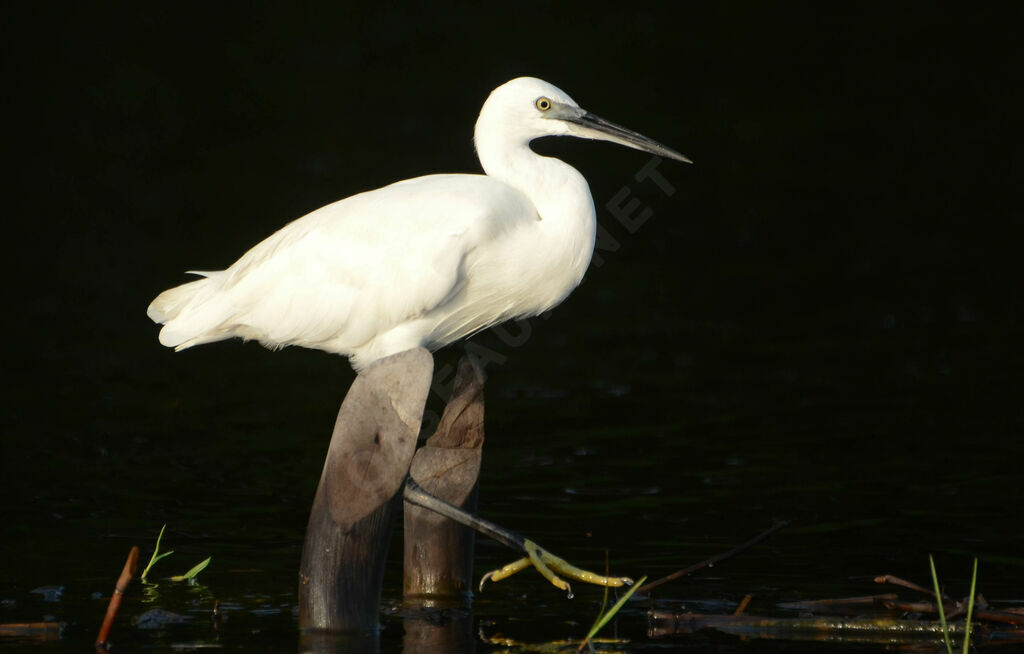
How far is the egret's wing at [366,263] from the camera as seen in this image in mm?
7391

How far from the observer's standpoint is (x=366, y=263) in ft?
24.9

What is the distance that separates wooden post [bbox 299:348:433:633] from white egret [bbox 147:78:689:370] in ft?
3.87

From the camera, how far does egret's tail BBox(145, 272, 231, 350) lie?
7773 mm

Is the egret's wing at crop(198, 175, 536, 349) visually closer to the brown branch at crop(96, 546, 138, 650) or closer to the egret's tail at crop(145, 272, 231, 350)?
the egret's tail at crop(145, 272, 231, 350)

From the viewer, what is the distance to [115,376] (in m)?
12.5

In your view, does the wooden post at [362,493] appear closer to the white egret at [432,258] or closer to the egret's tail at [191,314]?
the white egret at [432,258]

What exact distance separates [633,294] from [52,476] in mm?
6479

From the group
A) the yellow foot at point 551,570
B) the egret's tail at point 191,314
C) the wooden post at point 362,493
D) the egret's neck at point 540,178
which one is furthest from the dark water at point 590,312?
the egret's neck at point 540,178

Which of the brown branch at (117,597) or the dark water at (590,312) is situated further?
the dark water at (590,312)

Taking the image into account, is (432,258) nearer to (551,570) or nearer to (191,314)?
(191,314)

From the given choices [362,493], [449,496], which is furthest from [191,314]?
[362,493]

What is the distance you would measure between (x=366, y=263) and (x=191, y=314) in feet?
3.09

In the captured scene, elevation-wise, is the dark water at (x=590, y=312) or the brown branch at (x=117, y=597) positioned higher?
the dark water at (x=590, y=312)

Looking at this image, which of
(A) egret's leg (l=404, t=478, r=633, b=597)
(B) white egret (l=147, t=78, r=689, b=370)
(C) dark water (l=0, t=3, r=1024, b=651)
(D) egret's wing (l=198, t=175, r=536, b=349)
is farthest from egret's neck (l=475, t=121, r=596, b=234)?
(C) dark water (l=0, t=3, r=1024, b=651)
